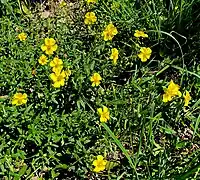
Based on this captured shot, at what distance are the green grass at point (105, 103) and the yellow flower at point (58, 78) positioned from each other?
3.5 inches

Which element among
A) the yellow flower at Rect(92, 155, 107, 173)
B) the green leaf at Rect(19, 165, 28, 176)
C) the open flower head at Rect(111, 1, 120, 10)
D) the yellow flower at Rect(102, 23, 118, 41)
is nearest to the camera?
the yellow flower at Rect(92, 155, 107, 173)

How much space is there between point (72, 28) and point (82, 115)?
0.84 metres

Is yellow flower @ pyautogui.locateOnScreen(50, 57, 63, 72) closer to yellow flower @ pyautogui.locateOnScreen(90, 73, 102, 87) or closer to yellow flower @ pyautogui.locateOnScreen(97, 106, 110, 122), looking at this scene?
yellow flower @ pyautogui.locateOnScreen(90, 73, 102, 87)

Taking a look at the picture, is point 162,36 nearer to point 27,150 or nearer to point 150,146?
point 150,146

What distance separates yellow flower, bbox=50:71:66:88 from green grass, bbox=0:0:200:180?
0.29 ft

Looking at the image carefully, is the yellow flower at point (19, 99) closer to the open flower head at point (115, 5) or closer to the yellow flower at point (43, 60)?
the yellow flower at point (43, 60)

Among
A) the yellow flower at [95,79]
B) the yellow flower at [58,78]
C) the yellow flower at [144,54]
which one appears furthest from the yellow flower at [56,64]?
the yellow flower at [144,54]

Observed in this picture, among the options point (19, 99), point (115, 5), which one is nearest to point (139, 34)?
point (115, 5)

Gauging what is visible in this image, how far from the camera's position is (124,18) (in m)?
3.69

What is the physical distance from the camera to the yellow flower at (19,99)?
2967 millimetres

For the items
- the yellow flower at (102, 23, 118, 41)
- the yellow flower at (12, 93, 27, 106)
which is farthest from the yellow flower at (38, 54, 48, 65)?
the yellow flower at (102, 23, 118, 41)

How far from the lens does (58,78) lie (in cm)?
301

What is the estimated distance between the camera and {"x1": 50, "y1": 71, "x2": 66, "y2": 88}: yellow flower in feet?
9.86

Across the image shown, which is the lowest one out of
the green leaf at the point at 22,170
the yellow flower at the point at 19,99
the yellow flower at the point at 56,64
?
the green leaf at the point at 22,170
